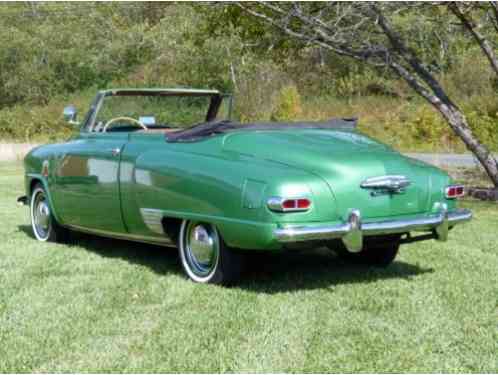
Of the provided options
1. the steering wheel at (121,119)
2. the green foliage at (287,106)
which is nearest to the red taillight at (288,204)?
→ the steering wheel at (121,119)

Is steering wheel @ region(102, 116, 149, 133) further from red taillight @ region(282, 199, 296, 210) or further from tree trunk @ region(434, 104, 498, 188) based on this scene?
tree trunk @ region(434, 104, 498, 188)

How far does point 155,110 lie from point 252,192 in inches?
109

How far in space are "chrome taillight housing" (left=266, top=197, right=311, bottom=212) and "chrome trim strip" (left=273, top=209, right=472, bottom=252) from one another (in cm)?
12

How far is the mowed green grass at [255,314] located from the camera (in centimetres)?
408

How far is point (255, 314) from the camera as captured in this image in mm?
4953

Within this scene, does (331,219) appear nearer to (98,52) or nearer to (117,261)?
(117,261)

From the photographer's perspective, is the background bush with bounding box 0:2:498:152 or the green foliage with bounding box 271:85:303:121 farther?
the green foliage with bounding box 271:85:303:121

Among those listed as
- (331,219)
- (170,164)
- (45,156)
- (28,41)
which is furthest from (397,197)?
(28,41)

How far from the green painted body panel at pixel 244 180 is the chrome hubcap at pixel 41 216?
1.12 meters

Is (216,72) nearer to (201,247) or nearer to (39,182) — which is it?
(39,182)

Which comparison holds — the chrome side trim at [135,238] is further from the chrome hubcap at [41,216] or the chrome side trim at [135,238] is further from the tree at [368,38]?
the tree at [368,38]

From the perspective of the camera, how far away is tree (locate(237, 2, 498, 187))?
11602 mm

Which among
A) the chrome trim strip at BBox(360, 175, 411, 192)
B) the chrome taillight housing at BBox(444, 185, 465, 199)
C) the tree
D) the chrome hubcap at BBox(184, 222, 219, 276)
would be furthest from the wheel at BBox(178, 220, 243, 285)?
the tree

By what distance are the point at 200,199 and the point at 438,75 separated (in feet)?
77.2
